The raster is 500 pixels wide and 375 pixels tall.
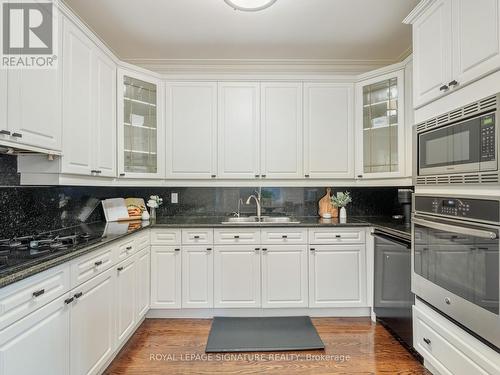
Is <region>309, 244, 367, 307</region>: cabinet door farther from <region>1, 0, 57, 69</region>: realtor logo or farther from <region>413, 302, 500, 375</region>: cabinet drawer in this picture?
<region>1, 0, 57, 69</region>: realtor logo

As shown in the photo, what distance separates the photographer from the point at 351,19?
248 cm

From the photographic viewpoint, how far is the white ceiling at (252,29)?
2.30 metres

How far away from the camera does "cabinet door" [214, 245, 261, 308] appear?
8.73 feet

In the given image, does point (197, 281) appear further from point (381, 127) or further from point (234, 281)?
point (381, 127)

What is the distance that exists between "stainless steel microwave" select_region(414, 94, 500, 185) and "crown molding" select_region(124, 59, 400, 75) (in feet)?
5.75

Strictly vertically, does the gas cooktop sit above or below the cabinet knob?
above

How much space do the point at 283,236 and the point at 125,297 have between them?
1435 millimetres

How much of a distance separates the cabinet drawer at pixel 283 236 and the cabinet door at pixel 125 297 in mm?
1185

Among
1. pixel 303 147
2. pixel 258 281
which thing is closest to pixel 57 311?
pixel 258 281

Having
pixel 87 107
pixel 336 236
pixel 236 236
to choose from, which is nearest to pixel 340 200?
pixel 336 236

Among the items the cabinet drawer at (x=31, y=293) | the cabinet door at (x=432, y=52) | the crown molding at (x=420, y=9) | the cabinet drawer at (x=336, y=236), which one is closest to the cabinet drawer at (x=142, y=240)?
the cabinet drawer at (x=31, y=293)

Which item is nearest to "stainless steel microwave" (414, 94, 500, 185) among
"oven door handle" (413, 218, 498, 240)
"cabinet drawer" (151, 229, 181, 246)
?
"oven door handle" (413, 218, 498, 240)

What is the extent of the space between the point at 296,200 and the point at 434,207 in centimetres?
170

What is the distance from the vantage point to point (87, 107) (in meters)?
2.14
